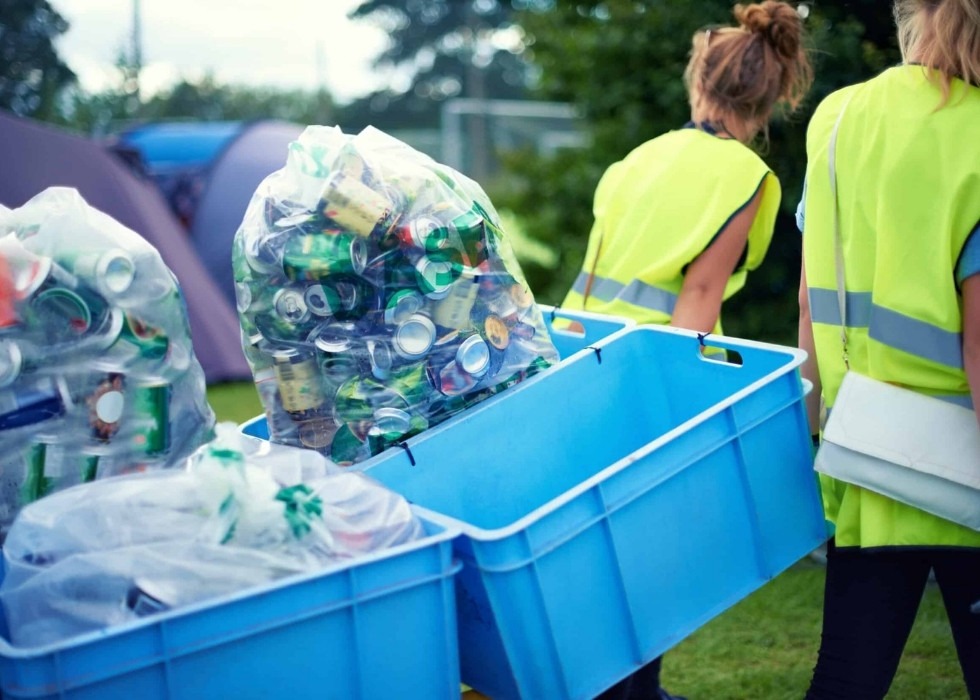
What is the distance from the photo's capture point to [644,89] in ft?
18.5

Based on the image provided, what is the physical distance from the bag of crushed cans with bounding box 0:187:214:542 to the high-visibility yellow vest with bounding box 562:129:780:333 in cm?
125

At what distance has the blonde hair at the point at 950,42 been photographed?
1780 mm

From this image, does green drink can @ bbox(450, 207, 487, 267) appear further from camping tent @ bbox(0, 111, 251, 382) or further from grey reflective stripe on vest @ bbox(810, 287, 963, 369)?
camping tent @ bbox(0, 111, 251, 382)

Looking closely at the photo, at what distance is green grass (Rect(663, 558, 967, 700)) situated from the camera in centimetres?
317

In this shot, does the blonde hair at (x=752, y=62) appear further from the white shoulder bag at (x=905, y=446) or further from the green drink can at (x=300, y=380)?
the green drink can at (x=300, y=380)

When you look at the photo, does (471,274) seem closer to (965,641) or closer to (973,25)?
(973,25)

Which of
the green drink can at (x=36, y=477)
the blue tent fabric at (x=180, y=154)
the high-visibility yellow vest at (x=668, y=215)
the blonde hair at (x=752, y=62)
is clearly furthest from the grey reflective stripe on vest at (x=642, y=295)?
the blue tent fabric at (x=180, y=154)

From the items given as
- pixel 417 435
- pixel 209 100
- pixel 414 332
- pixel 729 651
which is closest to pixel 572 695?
pixel 417 435

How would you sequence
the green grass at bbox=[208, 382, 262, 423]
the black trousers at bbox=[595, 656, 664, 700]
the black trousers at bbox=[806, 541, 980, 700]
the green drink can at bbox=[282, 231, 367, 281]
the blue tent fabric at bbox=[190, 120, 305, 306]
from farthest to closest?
1. the blue tent fabric at bbox=[190, 120, 305, 306]
2. the green grass at bbox=[208, 382, 262, 423]
3. the black trousers at bbox=[595, 656, 664, 700]
4. the green drink can at bbox=[282, 231, 367, 281]
5. the black trousers at bbox=[806, 541, 980, 700]

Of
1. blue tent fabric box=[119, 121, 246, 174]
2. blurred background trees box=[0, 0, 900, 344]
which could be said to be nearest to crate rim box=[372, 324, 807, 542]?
blurred background trees box=[0, 0, 900, 344]

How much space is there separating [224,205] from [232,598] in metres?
7.61

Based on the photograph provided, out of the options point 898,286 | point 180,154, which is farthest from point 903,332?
point 180,154

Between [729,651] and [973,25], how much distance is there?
2285mm

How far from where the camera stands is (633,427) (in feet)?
8.16
